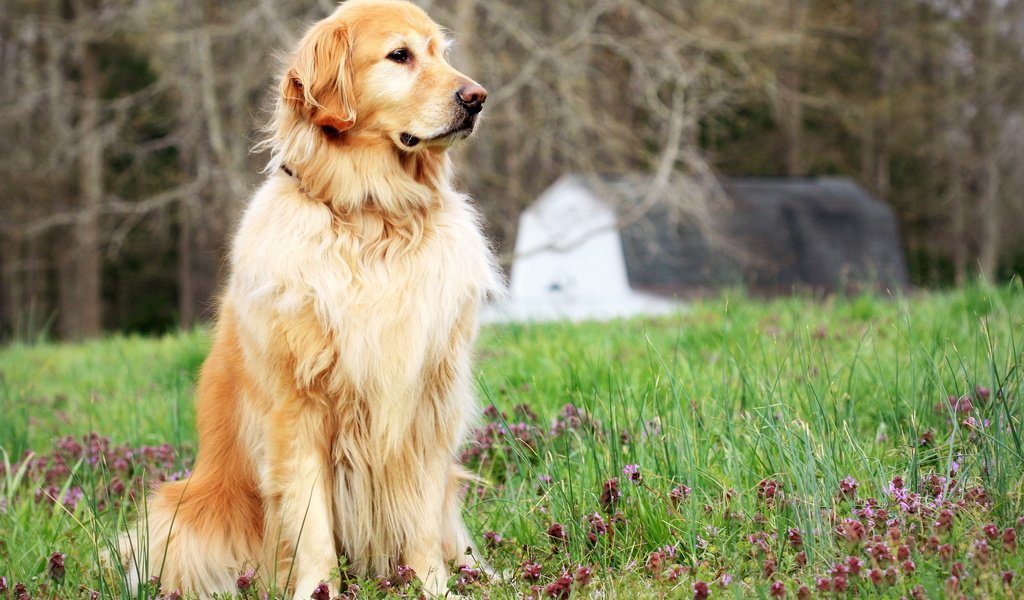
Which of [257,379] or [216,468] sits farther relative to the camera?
[216,468]

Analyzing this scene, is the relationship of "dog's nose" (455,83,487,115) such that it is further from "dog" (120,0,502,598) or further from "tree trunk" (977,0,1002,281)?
"tree trunk" (977,0,1002,281)

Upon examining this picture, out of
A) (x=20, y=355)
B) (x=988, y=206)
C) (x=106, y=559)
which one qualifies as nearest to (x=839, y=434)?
(x=106, y=559)

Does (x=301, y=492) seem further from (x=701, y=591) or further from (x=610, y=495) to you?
(x=701, y=591)

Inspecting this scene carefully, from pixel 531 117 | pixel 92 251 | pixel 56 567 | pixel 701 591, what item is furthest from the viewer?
pixel 92 251

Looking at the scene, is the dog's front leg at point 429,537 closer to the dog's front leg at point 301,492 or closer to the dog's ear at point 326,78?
the dog's front leg at point 301,492

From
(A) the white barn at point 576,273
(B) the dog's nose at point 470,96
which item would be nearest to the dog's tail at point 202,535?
(B) the dog's nose at point 470,96

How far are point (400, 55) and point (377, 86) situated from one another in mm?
139

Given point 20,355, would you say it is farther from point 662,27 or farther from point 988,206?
point 988,206

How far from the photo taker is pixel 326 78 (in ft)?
10.4

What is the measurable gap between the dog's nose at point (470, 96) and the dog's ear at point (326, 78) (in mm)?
348

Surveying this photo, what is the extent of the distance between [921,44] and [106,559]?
27446 mm

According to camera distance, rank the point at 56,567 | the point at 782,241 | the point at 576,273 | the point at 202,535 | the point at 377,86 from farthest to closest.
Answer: the point at 782,241, the point at 576,273, the point at 377,86, the point at 202,535, the point at 56,567

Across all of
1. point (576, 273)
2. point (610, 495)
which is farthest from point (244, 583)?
point (576, 273)

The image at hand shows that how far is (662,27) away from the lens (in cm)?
1245
